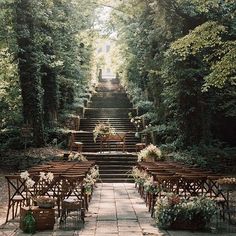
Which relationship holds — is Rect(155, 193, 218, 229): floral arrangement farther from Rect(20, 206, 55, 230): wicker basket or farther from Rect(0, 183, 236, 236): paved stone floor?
Rect(20, 206, 55, 230): wicker basket

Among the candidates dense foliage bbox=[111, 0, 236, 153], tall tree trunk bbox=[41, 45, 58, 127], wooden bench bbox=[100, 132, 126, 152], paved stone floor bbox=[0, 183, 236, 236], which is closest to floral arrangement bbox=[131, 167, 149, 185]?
paved stone floor bbox=[0, 183, 236, 236]

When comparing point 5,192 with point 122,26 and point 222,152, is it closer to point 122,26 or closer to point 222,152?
point 222,152

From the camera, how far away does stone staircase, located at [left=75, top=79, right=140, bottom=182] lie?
16891 millimetres

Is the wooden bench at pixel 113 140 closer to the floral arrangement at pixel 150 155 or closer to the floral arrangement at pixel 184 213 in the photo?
the floral arrangement at pixel 150 155

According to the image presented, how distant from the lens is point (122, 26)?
2986cm

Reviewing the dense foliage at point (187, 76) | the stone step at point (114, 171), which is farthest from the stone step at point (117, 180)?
the dense foliage at point (187, 76)

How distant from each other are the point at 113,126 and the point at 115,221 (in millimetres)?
16457

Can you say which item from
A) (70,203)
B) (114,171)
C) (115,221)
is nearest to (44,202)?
(70,203)

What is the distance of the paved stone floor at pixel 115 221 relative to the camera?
7223mm

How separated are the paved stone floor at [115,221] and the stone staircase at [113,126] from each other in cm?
468

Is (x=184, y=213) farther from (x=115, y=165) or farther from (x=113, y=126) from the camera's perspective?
(x=113, y=126)

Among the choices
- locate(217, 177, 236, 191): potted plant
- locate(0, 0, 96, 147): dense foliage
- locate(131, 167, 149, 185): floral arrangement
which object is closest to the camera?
locate(217, 177, 236, 191): potted plant

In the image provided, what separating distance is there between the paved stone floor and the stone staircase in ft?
15.3

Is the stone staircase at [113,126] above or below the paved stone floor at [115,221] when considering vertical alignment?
above
